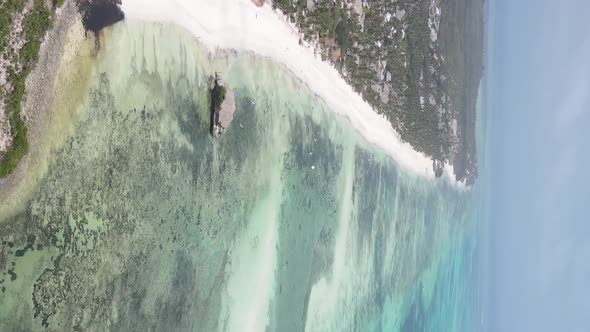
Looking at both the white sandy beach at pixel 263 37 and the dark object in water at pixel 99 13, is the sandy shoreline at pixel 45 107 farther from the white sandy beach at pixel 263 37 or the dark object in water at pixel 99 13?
the white sandy beach at pixel 263 37

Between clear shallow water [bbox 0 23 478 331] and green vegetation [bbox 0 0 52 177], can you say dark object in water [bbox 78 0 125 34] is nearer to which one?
clear shallow water [bbox 0 23 478 331]

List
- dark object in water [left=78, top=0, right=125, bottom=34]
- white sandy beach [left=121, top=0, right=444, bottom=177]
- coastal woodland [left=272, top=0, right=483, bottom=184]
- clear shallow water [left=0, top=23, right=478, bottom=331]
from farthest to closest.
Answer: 1. coastal woodland [left=272, top=0, right=483, bottom=184]
2. white sandy beach [left=121, top=0, right=444, bottom=177]
3. dark object in water [left=78, top=0, right=125, bottom=34]
4. clear shallow water [left=0, top=23, right=478, bottom=331]

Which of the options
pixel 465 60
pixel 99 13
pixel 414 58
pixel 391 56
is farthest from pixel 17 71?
pixel 465 60

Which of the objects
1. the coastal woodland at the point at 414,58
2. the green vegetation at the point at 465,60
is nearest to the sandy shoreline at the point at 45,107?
the coastal woodland at the point at 414,58

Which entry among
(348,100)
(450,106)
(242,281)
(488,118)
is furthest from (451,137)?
(242,281)

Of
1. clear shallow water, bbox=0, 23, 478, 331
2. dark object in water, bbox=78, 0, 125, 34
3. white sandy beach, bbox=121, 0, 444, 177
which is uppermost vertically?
white sandy beach, bbox=121, 0, 444, 177

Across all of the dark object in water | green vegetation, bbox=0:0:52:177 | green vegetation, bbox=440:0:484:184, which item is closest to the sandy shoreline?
green vegetation, bbox=0:0:52:177

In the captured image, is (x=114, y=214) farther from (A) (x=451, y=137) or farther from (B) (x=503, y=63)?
(B) (x=503, y=63)
